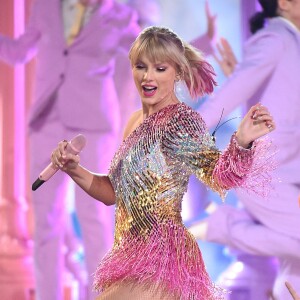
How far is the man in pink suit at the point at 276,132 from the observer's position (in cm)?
326

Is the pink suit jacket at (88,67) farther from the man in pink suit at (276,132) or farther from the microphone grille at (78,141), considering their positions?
the microphone grille at (78,141)

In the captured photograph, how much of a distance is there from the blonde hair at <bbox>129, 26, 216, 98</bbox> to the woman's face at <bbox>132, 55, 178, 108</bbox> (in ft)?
0.04

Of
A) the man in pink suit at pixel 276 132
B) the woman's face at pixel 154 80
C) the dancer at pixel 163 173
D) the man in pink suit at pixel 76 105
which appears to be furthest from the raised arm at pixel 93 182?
the man in pink suit at pixel 76 105

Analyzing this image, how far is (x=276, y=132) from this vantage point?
3295 mm

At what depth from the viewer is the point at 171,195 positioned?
5.40ft

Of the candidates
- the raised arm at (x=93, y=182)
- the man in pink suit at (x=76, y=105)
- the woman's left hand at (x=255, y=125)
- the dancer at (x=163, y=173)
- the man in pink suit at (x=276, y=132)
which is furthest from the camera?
the man in pink suit at (x=76, y=105)

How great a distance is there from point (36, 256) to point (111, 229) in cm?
39

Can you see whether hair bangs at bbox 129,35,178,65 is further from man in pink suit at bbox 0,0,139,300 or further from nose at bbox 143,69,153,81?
man in pink suit at bbox 0,0,139,300

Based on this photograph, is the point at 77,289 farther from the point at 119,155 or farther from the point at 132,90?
the point at 119,155

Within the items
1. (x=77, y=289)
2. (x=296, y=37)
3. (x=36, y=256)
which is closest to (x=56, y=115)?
(x=36, y=256)

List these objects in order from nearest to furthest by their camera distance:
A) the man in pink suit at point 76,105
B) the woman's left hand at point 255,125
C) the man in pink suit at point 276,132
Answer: the woman's left hand at point 255,125
the man in pink suit at point 276,132
the man in pink suit at point 76,105

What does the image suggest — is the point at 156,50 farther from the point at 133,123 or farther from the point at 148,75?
the point at 133,123

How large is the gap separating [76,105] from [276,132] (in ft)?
3.07

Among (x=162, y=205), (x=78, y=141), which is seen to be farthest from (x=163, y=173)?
(x=78, y=141)
